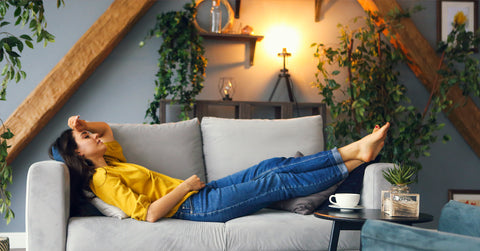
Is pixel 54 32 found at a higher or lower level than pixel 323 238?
higher

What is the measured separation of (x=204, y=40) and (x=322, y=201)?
1940 mm

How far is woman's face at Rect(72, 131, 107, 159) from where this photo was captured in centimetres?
224

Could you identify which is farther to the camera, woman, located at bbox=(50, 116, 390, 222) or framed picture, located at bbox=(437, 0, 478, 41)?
framed picture, located at bbox=(437, 0, 478, 41)

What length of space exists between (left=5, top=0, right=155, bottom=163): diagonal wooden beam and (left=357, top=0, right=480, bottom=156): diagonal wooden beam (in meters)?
1.94

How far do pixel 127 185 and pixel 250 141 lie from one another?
80cm

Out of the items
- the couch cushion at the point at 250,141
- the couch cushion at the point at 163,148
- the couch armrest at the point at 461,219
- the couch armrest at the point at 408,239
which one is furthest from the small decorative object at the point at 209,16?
the couch armrest at the point at 408,239

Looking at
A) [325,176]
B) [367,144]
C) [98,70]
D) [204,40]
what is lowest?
[325,176]

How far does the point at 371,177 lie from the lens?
2125 mm

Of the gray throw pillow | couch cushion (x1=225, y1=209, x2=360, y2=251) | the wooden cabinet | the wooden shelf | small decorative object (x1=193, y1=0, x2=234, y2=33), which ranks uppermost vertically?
small decorative object (x1=193, y1=0, x2=234, y2=33)

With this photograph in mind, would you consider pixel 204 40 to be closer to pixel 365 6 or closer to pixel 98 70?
pixel 98 70

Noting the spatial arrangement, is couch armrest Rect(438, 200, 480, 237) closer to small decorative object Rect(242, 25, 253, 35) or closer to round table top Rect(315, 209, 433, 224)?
round table top Rect(315, 209, 433, 224)

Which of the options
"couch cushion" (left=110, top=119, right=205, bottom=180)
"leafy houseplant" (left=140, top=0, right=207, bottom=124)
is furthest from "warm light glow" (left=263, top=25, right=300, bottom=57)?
"couch cushion" (left=110, top=119, right=205, bottom=180)

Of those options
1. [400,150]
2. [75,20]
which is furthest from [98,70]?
[400,150]

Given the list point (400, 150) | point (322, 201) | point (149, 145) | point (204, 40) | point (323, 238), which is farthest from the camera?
point (204, 40)
